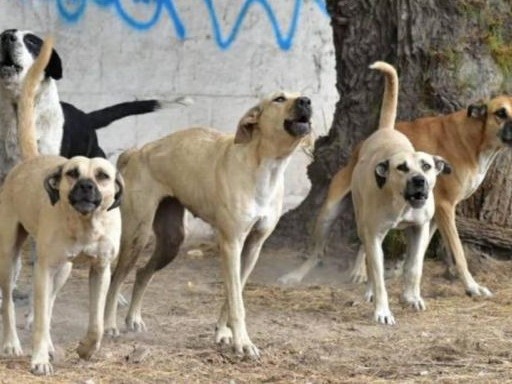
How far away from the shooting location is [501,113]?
30.2ft

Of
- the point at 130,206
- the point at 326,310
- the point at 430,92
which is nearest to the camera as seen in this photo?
the point at 130,206

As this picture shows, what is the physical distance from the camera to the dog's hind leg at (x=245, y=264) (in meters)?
7.10

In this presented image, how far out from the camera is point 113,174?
6422mm

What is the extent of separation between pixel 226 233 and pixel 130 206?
0.78m

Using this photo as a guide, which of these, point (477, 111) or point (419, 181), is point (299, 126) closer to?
point (419, 181)

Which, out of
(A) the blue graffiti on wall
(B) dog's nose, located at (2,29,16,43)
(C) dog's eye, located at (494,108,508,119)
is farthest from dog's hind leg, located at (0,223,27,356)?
(A) the blue graffiti on wall

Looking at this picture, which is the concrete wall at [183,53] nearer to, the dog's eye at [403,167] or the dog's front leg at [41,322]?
the dog's eye at [403,167]

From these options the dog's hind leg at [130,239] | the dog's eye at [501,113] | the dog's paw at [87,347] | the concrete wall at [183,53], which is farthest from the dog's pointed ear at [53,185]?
the concrete wall at [183,53]

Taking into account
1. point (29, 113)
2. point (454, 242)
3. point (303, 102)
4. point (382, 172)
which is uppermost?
point (303, 102)

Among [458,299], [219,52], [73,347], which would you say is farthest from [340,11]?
[73,347]

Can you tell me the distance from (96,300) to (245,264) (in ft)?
3.43

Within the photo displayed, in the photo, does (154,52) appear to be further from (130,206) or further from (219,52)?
(130,206)

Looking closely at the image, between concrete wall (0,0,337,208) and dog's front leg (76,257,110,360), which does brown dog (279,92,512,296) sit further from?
dog's front leg (76,257,110,360)

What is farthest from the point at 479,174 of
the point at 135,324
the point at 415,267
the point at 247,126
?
the point at 135,324
